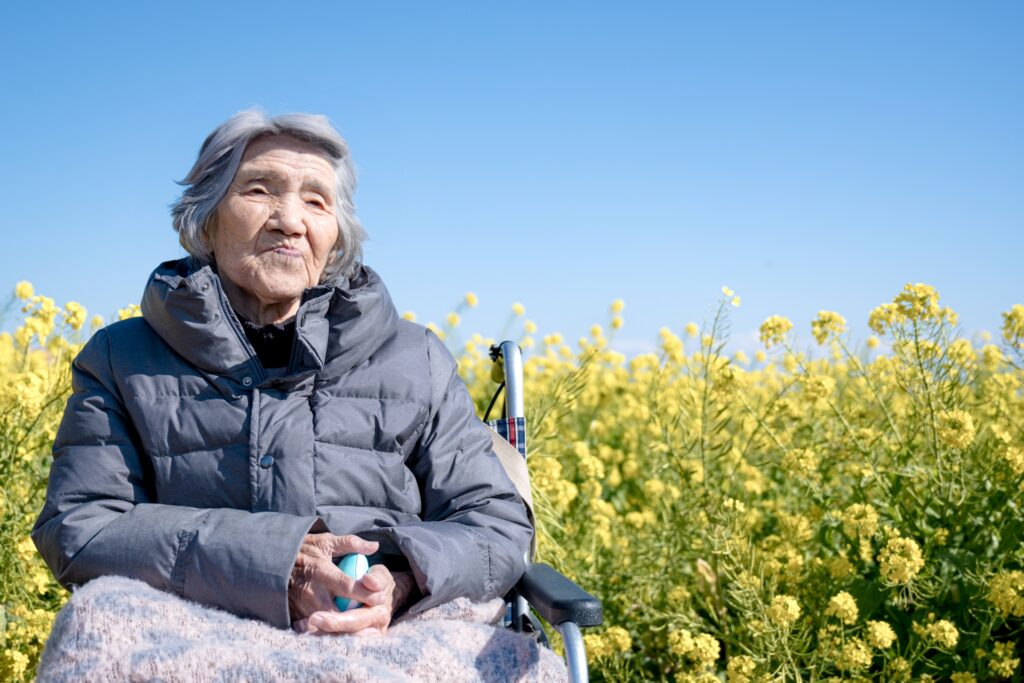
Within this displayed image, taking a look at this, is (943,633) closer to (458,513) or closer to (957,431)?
(957,431)

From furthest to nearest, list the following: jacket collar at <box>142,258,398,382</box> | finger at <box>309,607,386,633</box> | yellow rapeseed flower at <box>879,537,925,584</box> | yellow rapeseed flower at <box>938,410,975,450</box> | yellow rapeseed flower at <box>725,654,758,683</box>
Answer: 1. yellow rapeseed flower at <box>938,410,975,450</box>
2. yellow rapeseed flower at <box>879,537,925,584</box>
3. yellow rapeseed flower at <box>725,654,758,683</box>
4. jacket collar at <box>142,258,398,382</box>
5. finger at <box>309,607,386,633</box>

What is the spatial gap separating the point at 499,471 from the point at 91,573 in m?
0.82

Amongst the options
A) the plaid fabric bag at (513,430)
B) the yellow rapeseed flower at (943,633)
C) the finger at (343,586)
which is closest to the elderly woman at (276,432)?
the finger at (343,586)

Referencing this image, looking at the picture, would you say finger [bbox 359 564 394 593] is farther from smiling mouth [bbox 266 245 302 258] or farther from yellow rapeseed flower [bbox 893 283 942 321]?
yellow rapeseed flower [bbox 893 283 942 321]

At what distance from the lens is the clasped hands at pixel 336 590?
1657 mm

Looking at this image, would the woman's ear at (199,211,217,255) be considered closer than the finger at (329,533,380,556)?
No

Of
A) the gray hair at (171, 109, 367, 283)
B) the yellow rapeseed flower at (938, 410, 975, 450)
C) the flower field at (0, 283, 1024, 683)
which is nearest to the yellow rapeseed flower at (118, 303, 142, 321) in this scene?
the flower field at (0, 283, 1024, 683)

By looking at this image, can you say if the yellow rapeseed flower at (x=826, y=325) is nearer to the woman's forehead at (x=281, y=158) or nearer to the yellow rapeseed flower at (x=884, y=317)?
the yellow rapeseed flower at (x=884, y=317)

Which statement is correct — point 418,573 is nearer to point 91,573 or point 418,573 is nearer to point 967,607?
point 91,573

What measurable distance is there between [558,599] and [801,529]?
1.76m

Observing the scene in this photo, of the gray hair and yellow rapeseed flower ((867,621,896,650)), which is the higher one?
the gray hair

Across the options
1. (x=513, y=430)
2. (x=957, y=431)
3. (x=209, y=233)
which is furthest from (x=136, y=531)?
(x=957, y=431)

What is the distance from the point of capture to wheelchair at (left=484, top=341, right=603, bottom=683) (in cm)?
169

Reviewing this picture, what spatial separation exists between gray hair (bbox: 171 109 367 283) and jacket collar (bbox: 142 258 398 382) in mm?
99
